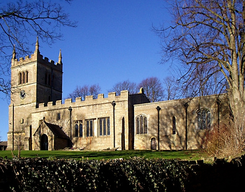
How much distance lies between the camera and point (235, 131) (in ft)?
40.3

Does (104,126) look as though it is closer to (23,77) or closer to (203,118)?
(203,118)

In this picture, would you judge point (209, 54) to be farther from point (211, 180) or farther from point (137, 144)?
point (137, 144)

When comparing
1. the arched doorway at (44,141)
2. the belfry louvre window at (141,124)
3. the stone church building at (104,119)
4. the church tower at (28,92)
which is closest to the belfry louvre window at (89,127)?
the stone church building at (104,119)

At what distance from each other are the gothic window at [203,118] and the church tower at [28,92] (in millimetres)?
21274

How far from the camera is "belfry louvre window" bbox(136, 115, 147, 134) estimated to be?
29073 mm

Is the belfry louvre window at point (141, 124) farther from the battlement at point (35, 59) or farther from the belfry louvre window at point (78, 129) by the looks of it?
the battlement at point (35, 59)

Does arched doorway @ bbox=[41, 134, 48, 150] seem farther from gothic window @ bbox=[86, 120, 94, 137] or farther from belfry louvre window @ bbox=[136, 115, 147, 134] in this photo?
belfry louvre window @ bbox=[136, 115, 147, 134]

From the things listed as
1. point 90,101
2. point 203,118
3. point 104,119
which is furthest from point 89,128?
point 203,118

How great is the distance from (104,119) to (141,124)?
435 cm

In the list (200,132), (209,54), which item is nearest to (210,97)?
(200,132)

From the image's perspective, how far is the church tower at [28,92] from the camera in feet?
124

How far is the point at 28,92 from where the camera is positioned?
3853 cm

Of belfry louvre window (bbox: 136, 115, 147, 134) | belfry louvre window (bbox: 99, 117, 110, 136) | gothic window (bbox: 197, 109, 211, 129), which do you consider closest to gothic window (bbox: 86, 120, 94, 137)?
belfry louvre window (bbox: 99, 117, 110, 136)

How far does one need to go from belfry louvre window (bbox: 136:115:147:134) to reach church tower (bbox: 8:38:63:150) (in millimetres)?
14830
